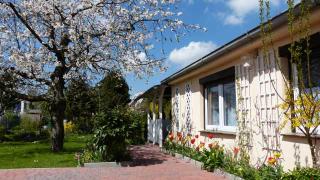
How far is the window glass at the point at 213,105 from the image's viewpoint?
12.2 metres

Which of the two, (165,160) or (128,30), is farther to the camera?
(128,30)

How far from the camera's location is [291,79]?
24.6 feet

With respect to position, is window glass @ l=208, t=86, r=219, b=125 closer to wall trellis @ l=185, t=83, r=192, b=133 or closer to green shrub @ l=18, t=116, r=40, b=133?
wall trellis @ l=185, t=83, r=192, b=133

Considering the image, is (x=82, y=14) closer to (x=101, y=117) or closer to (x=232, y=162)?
(x=101, y=117)

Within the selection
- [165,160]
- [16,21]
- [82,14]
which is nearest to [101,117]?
[165,160]

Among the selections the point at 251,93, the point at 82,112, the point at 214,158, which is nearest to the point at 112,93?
Result: the point at 82,112

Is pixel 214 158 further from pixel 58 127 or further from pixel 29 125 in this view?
pixel 29 125

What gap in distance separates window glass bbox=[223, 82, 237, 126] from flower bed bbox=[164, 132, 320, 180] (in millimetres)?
719

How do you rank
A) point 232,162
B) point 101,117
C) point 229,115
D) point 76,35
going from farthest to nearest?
point 76,35, point 101,117, point 229,115, point 232,162

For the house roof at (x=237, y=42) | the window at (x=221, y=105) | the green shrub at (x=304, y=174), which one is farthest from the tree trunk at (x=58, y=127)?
the green shrub at (x=304, y=174)

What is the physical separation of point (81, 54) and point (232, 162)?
8583 mm

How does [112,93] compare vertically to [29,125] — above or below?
above

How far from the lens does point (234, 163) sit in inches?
365

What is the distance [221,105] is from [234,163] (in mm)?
2724
